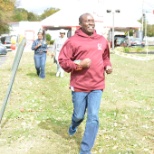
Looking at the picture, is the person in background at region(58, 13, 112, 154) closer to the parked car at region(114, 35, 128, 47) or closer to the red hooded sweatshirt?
the red hooded sweatshirt

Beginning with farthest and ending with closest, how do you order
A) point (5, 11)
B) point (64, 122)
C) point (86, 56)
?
point (5, 11)
point (64, 122)
point (86, 56)

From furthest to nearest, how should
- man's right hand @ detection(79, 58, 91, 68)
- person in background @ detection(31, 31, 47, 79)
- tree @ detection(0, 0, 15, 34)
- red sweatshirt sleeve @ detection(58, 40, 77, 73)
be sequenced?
tree @ detection(0, 0, 15, 34)
person in background @ detection(31, 31, 47, 79)
red sweatshirt sleeve @ detection(58, 40, 77, 73)
man's right hand @ detection(79, 58, 91, 68)

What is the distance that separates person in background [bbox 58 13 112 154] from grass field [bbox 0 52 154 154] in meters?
0.75

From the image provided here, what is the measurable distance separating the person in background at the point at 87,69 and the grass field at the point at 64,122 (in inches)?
29.5

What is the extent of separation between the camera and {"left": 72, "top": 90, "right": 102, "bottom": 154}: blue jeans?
17.7 feet

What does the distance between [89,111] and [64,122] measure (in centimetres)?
231

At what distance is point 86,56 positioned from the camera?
5.40m

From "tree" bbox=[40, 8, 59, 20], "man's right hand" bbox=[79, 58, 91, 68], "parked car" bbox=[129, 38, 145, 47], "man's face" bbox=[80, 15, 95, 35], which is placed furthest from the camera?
"tree" bbox=[40, 8, 59, 20]

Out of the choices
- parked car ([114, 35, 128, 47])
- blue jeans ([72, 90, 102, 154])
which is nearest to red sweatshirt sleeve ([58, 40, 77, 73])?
blue jeans ([72, 90, 102, 154])

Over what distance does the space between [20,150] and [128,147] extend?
1.66m

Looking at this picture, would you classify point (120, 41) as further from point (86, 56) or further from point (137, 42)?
point (86, 56)

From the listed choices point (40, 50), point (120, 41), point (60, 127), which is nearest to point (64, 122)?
→ point (60, 127)

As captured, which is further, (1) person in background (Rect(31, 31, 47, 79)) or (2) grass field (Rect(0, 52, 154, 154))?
(1) person in background (Rect(31, 31, 47, 79))

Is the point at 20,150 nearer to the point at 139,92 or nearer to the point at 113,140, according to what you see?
the point at 113,140
